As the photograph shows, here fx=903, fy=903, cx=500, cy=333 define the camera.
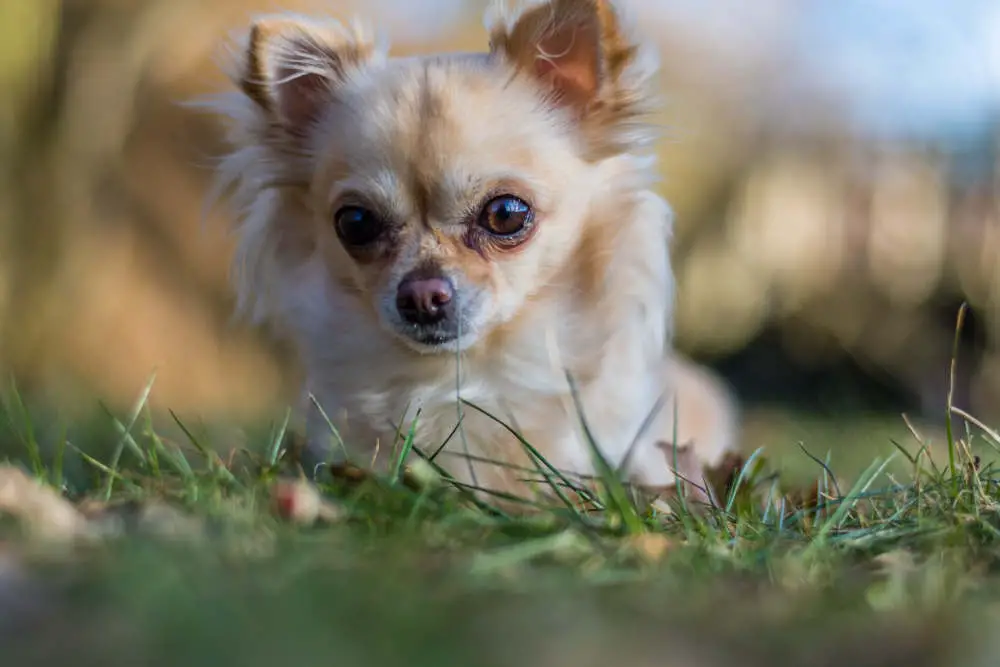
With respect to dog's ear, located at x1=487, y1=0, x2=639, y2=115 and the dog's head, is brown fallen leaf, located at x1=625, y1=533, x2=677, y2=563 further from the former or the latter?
dog's ear, located at x1=487, y1=0, x2=639, y2=115

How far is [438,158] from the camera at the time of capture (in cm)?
223

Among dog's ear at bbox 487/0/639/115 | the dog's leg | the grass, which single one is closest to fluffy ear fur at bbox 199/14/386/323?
dog's ear at bbox 487/0/639/115

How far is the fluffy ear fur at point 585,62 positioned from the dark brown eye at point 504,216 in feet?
1.26

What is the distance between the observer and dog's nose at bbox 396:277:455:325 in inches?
83.8

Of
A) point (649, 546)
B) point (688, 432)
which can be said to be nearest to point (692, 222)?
point (688, 432)

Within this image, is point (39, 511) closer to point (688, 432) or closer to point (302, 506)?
point (302, 506)

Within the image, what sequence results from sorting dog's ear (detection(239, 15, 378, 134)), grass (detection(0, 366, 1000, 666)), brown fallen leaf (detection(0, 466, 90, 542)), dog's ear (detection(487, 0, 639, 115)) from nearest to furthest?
grass (detection(0, 366, 1000, 666)) → brown fallen leaf (detection(0, 466, 90, 542)) → dog's ear (detection(487, 0, 639, 115)) → dog's ear (detection(239, 15, 378, 134))

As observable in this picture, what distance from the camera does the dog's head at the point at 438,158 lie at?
2.23 metres

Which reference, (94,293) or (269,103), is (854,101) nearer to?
(269,103)

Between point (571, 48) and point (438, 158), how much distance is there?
20.4 inches

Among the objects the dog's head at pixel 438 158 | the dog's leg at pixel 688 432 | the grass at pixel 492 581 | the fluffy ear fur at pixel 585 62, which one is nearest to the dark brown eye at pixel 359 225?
the dog's head at pixel 438 158

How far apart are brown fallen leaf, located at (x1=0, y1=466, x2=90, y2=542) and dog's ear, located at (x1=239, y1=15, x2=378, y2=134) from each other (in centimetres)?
146

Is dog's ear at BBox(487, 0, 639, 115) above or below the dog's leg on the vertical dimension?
above

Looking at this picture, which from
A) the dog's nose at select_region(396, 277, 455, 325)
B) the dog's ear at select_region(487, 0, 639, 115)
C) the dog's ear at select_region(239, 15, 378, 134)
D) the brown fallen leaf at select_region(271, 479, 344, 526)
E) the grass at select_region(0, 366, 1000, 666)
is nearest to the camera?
the grass at select_region(0, 366, 1000, 666)
